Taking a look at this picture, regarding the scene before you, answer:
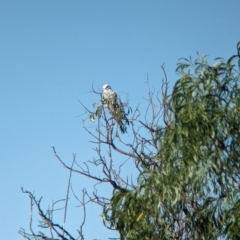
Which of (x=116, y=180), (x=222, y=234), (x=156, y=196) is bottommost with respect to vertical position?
(x=222, y=234)

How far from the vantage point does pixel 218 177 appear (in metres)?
7.07

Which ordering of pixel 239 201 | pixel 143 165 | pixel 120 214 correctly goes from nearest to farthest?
pixel 239 201
pixel 120 214
pixel 143 165

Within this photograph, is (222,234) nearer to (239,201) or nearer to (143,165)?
(239,201)

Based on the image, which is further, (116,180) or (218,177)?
(116,180)

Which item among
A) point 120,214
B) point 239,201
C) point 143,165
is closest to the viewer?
point 239,201

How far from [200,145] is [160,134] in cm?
53

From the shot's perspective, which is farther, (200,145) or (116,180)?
(116,180)

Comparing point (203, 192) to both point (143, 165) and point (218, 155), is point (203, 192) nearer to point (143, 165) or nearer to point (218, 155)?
point (218, 155)

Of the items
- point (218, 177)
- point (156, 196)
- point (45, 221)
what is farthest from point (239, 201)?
point (45, 221)

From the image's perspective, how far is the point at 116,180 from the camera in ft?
26.1

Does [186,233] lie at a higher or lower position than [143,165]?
lower

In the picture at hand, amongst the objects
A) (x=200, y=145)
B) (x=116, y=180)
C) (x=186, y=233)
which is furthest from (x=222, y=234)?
(x=116, y=180)

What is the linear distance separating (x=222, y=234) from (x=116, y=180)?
1.33 metres

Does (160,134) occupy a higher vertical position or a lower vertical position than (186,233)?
higher
